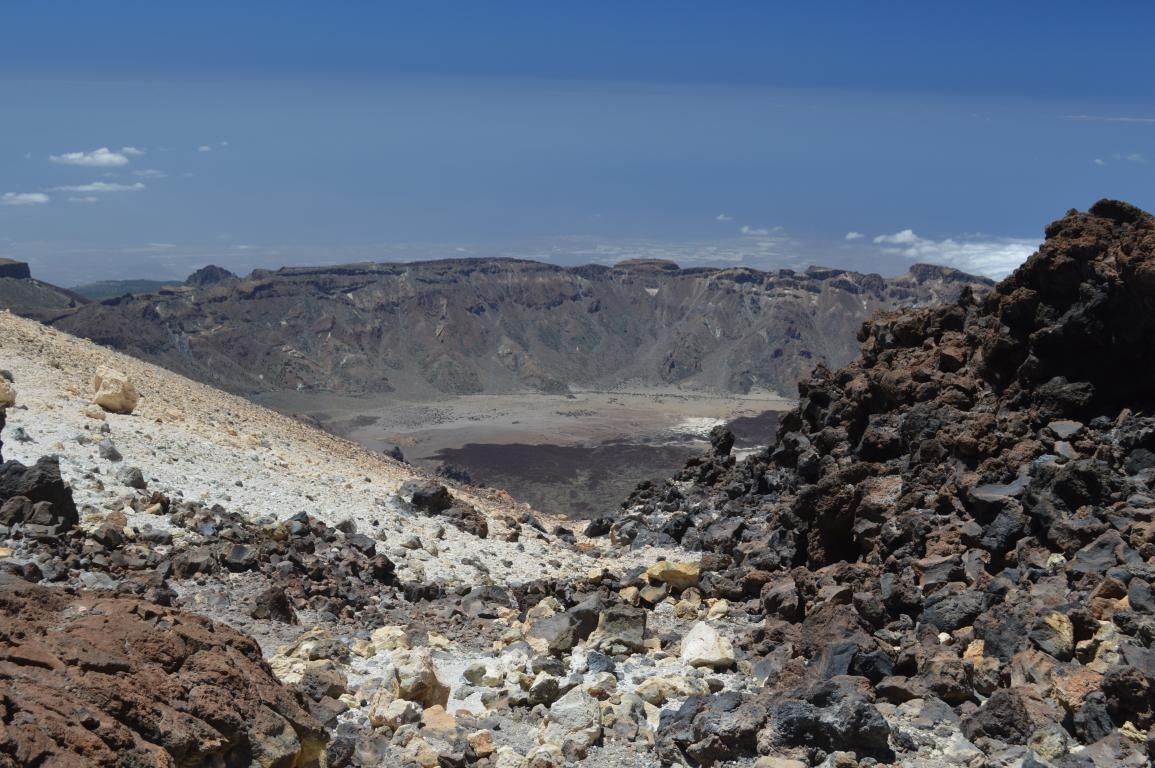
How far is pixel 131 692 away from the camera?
6207mm

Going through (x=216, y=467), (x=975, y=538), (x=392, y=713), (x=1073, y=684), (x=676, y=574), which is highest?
(x=216, y=467)

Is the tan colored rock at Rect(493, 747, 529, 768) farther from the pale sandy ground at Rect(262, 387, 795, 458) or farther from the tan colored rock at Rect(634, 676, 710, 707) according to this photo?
the pale sandy ground at Rect(262, 387, 795, 458)

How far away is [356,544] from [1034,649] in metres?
9.59

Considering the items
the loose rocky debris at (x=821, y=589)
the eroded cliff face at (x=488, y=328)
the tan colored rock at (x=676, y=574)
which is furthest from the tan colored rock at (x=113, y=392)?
the eroded cliff face at (x=488, y=328)

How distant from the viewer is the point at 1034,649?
961 cm

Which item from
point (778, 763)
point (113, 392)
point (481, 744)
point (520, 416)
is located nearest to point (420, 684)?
point (481, 744)

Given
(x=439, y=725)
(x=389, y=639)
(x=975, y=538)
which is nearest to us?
(x=439, y=725)

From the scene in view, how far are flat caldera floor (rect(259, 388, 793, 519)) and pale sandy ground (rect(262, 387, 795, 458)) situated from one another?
139mm

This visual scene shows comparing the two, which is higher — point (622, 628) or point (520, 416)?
point (622, 628)

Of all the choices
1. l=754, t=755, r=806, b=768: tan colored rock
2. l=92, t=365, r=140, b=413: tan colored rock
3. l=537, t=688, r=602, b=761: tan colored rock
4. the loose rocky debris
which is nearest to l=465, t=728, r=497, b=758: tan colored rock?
the loose rocky debris

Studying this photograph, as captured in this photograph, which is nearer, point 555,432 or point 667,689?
point 667,689

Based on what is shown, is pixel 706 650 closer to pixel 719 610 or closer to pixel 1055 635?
pixel 719 610

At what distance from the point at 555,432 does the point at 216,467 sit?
109 metres

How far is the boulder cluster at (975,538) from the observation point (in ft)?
27.7
